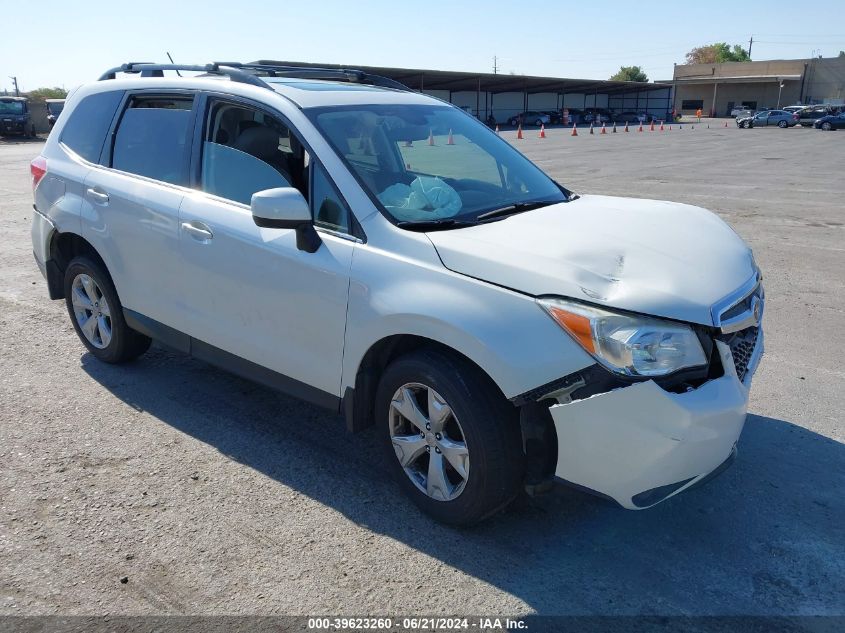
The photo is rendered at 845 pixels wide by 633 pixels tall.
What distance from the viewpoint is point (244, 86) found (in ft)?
12.7

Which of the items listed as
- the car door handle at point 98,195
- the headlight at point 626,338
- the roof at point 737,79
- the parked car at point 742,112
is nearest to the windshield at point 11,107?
the car door handle at point 98,195

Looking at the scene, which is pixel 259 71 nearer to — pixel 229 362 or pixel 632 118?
pixel 229 362

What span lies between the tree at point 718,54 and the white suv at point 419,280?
15712 cm

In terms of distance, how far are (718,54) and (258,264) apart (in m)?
163

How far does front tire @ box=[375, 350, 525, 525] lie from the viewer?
2850mm

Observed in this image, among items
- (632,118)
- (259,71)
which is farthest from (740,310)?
(632,118)

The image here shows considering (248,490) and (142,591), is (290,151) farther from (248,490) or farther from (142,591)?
(142,591)

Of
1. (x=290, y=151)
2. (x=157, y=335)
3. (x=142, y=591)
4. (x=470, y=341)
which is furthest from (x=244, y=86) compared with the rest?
(x=142, y=591)

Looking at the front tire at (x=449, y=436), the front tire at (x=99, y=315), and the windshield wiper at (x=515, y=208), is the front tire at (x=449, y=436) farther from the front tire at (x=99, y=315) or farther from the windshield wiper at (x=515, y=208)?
the front tire at (x=99, y=315)

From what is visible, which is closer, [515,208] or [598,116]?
[515,208]

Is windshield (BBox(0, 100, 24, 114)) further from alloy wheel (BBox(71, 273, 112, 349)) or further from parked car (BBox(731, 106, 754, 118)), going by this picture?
parked car (BBox(731, 106, 754, 118))

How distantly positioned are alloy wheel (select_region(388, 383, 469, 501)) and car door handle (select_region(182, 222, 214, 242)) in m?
1.44

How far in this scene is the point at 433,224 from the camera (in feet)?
10.6

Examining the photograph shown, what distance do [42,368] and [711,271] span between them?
14.8ft
